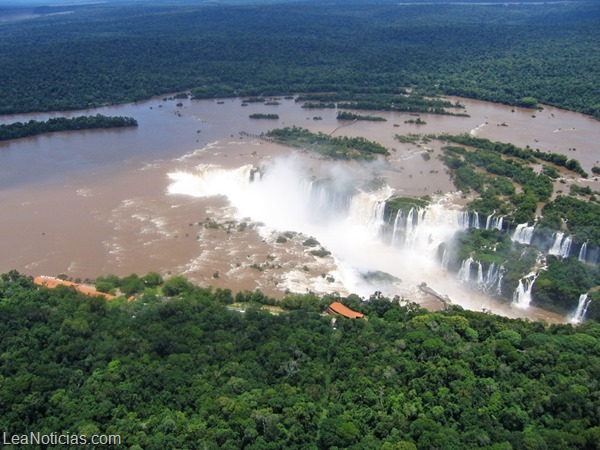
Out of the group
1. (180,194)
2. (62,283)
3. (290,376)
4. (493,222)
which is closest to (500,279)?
(493,222)

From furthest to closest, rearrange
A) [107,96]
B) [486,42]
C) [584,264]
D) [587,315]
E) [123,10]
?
[123,10]
[486,42]
[107,96]
[584,264]
[587,315]

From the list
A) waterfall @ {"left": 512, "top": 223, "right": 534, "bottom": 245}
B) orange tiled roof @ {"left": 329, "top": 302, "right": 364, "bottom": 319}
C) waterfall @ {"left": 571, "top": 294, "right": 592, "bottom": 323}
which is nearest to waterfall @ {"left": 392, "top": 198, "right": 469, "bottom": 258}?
waterfall @ {"left": 512, "top": 223, "right": 534, "bottom": 245}

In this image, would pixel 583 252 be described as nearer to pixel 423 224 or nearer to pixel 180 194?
pixel 423 224

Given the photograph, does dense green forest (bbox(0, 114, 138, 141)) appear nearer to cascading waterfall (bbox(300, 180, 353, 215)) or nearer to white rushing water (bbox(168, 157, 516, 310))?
white rushing water (bbox(168, 157, 516, 310))

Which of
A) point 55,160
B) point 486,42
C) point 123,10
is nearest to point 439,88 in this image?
point 486,42

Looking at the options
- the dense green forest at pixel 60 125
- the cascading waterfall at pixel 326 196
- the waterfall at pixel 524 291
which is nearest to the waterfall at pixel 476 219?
the waterfall at pixel 524 291

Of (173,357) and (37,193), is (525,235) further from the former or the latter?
(37,193)

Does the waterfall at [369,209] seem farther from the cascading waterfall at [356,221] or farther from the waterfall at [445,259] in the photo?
the waterfall at [445,259]
